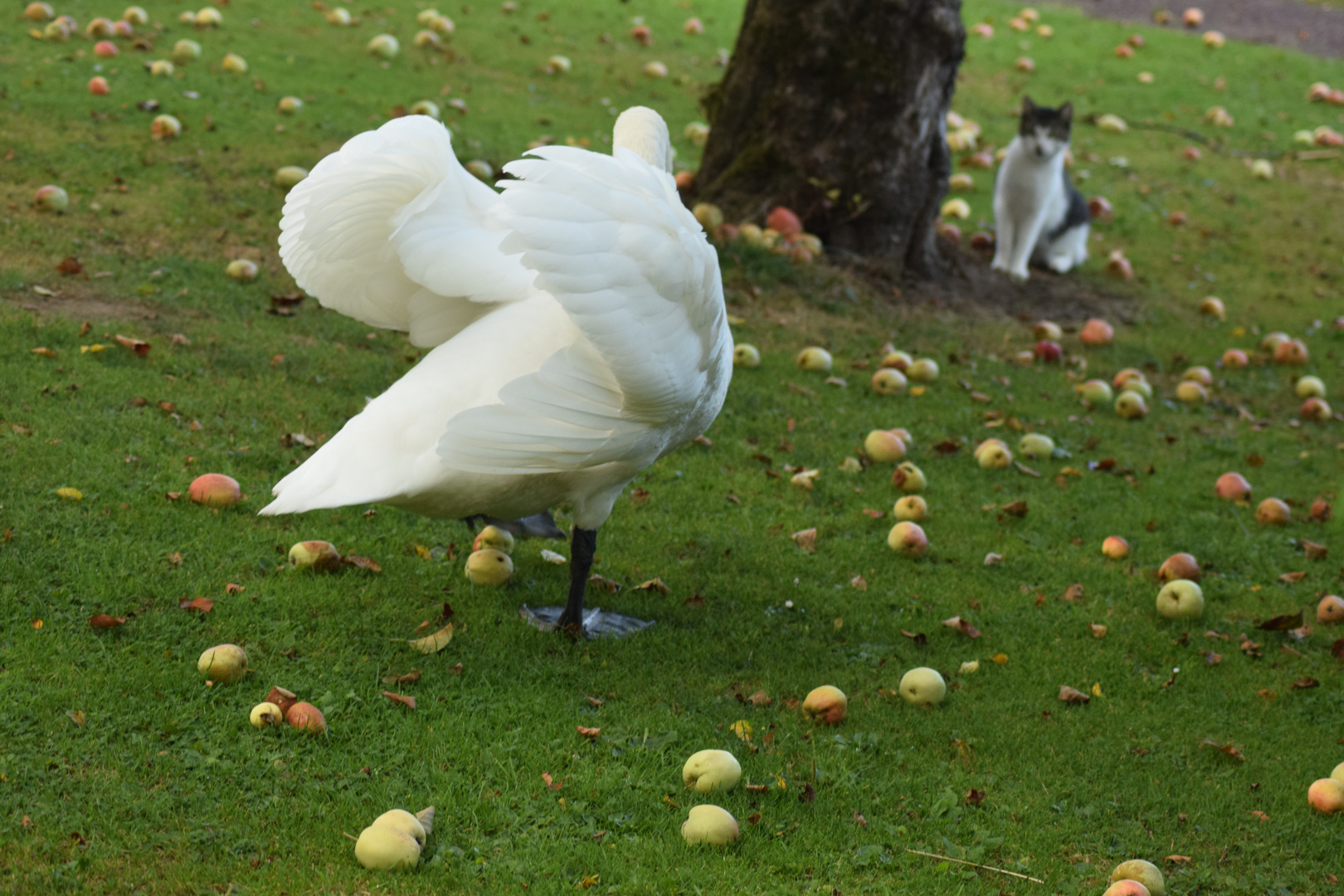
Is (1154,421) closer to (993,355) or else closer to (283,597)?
(993,355)

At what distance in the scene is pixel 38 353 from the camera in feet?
18.3

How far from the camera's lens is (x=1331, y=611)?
201 inches

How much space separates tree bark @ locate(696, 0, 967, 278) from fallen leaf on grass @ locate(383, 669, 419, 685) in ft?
Answer: 19.0

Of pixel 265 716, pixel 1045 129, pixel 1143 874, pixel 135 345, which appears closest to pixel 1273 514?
pixel 1143 874

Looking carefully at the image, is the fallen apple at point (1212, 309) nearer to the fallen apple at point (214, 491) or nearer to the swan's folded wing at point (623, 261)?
the swan's folded wing at point (623, 261)

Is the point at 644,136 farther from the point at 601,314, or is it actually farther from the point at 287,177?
the point at 287,177

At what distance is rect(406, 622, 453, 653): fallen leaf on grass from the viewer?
4.08 m

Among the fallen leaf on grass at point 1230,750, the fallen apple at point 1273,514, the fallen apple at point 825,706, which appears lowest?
the fallen apple at point 825,706

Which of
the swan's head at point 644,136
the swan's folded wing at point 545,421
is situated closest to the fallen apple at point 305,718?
the swan's folded wing at point 545,421

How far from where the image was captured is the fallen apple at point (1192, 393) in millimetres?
7961

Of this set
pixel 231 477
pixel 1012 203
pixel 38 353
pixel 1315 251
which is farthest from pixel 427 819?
pixel 1315 251

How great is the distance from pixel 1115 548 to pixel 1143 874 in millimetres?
2593

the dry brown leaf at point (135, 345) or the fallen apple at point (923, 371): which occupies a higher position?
the fallen apple at point (923, 371)

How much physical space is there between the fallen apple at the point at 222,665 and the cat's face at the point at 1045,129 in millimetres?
8207
